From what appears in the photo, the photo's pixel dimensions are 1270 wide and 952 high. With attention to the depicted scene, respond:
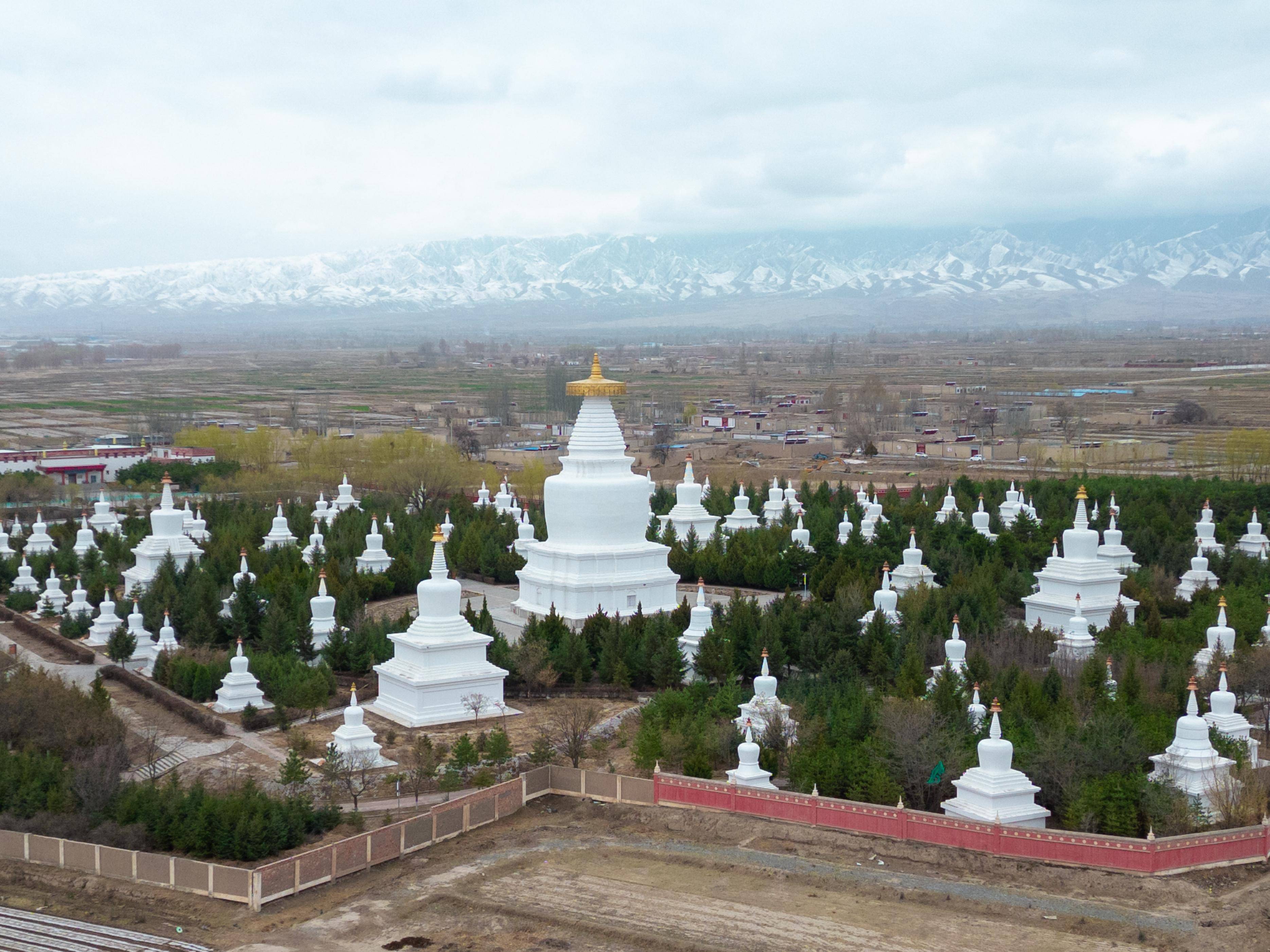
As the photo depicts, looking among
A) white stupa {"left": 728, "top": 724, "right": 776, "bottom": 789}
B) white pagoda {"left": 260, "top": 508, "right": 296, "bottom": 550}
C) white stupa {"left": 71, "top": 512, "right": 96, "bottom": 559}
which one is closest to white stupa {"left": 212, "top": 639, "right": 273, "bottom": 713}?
white stupa {"left": 728, "top": 724, "right": 776, "bottom": 789}

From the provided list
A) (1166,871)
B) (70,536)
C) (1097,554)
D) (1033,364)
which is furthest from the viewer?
(1033,364)

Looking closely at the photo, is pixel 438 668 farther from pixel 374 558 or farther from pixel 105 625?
pixel 374 558

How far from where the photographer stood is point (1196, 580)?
1463 inches

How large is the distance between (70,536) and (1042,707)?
32.6 m

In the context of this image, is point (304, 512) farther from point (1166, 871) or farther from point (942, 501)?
point (1166, 871)

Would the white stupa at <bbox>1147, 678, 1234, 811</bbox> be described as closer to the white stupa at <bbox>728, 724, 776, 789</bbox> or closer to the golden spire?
the white stupa at <bbox>728, 724, 776, 789</bbox>

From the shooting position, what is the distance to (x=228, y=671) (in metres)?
29.2

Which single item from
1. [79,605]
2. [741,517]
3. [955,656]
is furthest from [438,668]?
[741,517]

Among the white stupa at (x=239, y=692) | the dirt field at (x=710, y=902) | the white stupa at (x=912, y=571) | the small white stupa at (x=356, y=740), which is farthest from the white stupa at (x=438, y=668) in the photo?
the white stupa at (x=912, y=571)

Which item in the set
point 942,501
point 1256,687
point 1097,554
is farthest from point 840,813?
point 942,501

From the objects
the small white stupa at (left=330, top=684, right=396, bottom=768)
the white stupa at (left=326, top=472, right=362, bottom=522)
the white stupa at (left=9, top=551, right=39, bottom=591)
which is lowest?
the white stupa at (left=9, top=551, right=39, bottom=591)

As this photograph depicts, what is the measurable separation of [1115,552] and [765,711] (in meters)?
19.2

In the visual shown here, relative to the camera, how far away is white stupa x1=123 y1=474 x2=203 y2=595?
39.3 m

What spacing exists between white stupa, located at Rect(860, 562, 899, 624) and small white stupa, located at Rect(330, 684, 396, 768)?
38.4 ft
